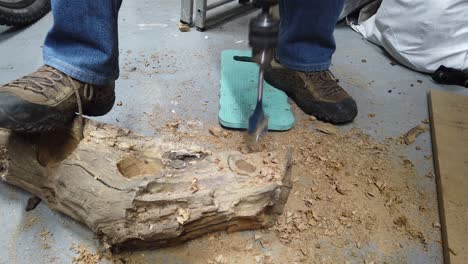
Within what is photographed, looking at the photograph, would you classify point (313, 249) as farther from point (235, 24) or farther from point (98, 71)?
point (235, 24)

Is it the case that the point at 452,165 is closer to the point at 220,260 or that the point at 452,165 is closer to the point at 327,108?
the point at 327,108

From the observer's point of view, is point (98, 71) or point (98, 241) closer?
point (98, 241)

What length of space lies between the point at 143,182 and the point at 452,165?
0.92 meters

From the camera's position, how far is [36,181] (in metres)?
1.02

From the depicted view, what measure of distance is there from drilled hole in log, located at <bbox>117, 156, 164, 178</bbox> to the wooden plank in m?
0.73

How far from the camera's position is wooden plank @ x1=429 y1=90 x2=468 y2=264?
1013 millimetres

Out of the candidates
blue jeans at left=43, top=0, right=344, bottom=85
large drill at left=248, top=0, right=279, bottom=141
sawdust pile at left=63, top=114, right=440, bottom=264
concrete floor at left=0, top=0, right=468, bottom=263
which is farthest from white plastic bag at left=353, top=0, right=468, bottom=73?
blue jeans at left=43, top=0, right=344, bottom=85

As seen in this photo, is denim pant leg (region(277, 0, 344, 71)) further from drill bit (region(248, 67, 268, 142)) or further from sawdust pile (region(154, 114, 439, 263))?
drill bit (region(248, 67, 268, 142))

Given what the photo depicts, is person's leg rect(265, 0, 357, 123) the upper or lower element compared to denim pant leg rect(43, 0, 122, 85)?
lower

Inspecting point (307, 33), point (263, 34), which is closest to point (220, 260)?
point (263, 34)

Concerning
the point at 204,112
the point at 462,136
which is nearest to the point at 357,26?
the point at 462,136

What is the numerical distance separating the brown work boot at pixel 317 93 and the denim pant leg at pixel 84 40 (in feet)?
2.20

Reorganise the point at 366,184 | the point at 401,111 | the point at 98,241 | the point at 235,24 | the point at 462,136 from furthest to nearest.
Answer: the point at 235,24 → the point at 401,111 → the point at 462,136 → the point at 366,184 → the point at 98,241

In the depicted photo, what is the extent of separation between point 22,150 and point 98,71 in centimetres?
27
